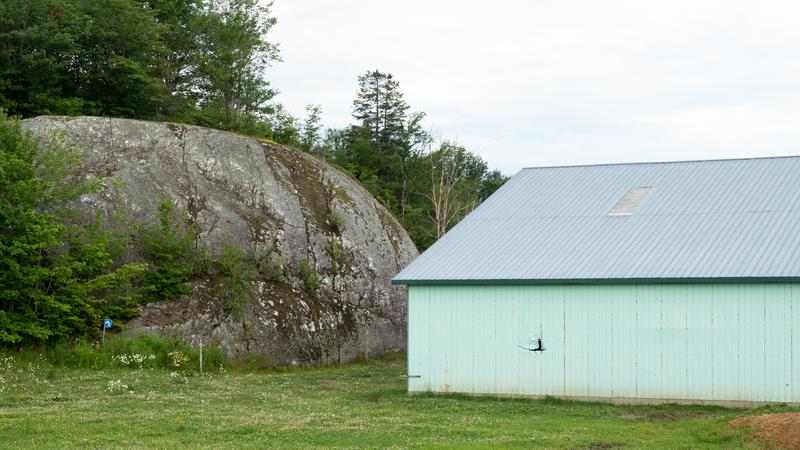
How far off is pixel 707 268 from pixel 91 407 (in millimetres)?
15482

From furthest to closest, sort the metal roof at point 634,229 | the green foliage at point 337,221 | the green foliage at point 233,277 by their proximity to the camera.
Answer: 1. the green foliage at point 337,221
2. the green foliage at point 233,277
3. the metal roof at point 634,229

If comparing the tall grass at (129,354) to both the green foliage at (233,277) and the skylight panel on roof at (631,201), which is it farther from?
the skylight panel on roof at (631,201)

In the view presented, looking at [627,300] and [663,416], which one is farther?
[627,300]

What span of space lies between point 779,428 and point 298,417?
9834 mm

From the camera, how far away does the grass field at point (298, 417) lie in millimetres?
18094

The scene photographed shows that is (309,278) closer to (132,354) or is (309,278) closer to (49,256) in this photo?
(132,354)

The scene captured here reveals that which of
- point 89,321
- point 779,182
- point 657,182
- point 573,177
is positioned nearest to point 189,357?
point 89,321

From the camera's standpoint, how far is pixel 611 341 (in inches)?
1035

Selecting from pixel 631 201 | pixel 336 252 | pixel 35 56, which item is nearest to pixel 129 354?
pixel 336 252

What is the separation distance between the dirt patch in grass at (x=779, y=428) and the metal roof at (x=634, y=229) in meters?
6.15

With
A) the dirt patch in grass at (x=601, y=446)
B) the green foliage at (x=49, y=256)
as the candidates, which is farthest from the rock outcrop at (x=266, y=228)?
the dirt patch in grass at (x=601, y=446)

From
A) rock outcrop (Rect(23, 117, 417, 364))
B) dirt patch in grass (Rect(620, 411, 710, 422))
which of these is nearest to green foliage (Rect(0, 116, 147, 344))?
rock outcrop (Rect(23, 117, 417, 364))

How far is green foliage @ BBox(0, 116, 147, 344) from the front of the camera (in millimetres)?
32781

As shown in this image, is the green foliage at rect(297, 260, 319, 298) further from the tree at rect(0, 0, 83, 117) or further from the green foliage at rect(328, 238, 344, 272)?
the tree at rect(0, 0, 83, 117)
